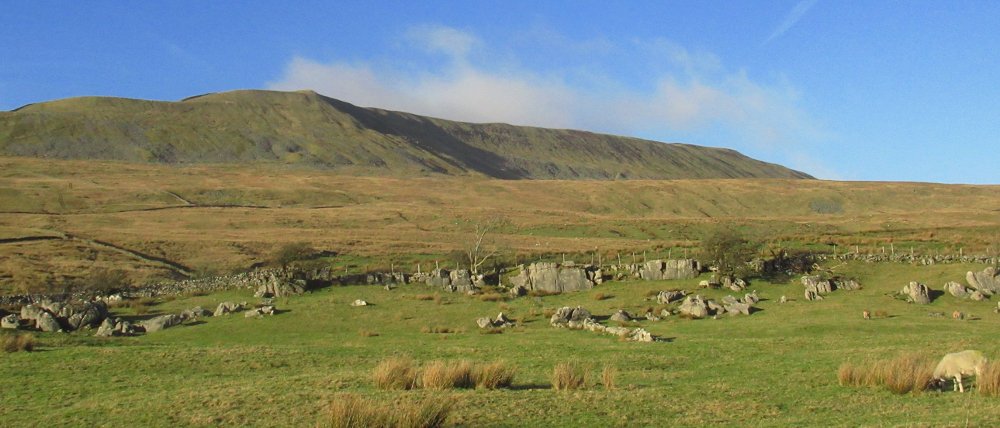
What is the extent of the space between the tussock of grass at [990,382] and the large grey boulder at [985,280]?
23553mm

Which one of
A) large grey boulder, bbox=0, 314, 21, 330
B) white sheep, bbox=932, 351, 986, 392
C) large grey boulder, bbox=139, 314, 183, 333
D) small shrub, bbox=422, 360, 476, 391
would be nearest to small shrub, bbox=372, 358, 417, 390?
small shrub, bbox=422, 360, 476, 391

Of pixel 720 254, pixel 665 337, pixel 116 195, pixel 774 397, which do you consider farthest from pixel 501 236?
pixel 116 195

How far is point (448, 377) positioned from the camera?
39.2 feet

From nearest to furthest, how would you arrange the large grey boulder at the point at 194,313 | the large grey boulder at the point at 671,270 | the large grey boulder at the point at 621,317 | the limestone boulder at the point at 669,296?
the large grey boulder at the point at 621,317 → the large grey boulder at the point at 194,313 → the limestone boulder at the point at 669,296 → the large grey boulder at the point at 671,270

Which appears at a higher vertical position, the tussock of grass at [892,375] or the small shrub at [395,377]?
the tussock of grass at [892,375]

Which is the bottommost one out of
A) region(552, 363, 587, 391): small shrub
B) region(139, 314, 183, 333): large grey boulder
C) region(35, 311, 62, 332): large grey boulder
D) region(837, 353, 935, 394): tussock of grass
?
region(139, 314, 183, 333): large grey boulder

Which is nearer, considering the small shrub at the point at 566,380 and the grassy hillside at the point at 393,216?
the small shrub at the point at 566,380

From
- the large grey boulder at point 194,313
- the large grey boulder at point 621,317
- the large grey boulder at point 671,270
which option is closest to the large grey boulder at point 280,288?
the large grey boulder at point 194,313

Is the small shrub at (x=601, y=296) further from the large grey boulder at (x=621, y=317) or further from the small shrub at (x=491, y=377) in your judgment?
the small shrub at (x=491, y=377)

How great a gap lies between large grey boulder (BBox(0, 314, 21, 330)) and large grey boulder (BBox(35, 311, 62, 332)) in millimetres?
620

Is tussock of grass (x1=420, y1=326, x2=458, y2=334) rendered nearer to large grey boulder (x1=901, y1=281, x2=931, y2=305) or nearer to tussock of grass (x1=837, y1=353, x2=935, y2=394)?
tussock of grass (x1=837, y1=353, x2=935, y2=394)

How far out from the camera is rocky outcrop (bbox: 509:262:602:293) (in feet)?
124

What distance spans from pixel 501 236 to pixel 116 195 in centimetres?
6902

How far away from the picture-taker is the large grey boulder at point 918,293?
29.1 m
